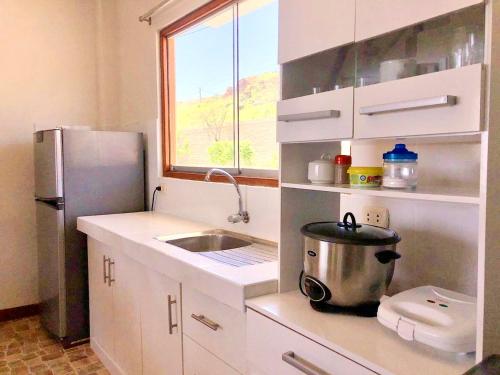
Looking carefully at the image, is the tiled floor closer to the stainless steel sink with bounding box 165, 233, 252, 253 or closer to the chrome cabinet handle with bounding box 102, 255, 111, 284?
the chrome cabinet handle with bounding box 102, 255, 111, 284

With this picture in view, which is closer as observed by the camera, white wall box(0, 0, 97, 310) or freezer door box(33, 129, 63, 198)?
freezer door box(33, 129, 63, 198)

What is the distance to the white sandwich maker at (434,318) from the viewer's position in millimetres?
886

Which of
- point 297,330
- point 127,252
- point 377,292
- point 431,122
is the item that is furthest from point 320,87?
point 127,252

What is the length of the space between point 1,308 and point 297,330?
3.00 meters

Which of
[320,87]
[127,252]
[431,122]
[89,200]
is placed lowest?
[127,252]

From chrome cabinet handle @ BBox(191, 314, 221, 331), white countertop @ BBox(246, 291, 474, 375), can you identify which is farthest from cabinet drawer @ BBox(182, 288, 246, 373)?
white countertop @ BBox(246, 291, 474, 375)

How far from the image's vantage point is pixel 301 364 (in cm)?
103

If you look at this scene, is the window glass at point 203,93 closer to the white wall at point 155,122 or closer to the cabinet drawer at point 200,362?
the white wall at point 155,122

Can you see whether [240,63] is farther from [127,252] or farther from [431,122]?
[431,122]

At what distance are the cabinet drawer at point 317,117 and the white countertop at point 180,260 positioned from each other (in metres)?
0.48

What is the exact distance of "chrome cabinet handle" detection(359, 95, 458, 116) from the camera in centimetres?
86

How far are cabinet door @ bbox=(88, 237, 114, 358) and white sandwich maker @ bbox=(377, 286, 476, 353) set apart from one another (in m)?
1.76

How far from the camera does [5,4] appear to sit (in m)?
3.11

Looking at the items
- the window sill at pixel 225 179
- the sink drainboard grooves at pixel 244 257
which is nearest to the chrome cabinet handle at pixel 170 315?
the sink drainboard grooves at pixel 244 257
